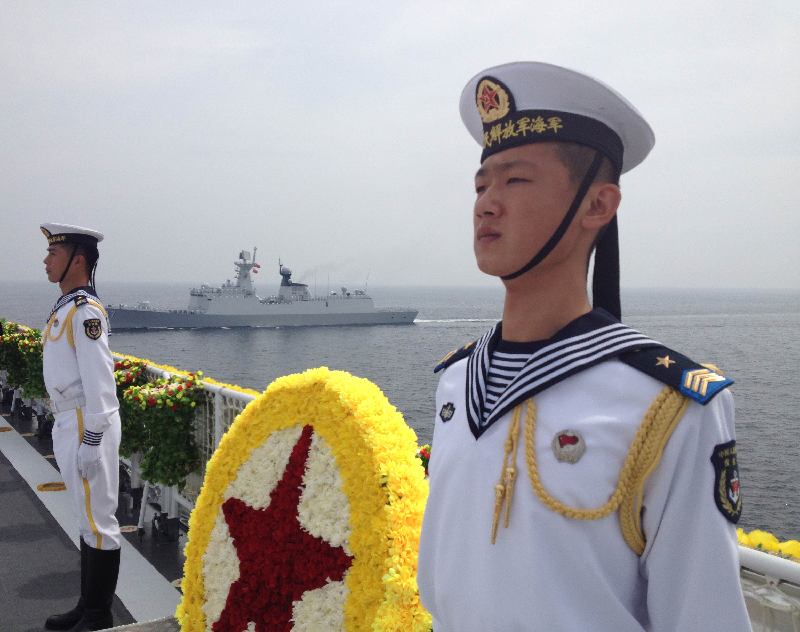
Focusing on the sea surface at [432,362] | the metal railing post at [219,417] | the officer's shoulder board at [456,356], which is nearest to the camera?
the officer's shoulder board at [456,356]

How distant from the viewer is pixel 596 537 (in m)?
1.22

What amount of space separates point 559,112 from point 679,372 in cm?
58

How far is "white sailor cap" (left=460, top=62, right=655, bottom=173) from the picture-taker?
1396 millimetres

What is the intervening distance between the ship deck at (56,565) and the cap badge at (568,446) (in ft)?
9.32

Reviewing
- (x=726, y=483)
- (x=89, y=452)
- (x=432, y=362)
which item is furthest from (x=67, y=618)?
(x=432, y=362)

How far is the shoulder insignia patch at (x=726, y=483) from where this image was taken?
114 centimetres

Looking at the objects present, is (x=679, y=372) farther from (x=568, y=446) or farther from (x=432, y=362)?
(x=432, y=362)

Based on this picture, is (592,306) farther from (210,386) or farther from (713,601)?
(210,386)

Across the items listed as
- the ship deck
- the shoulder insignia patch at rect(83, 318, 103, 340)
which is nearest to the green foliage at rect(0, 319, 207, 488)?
the ship deck

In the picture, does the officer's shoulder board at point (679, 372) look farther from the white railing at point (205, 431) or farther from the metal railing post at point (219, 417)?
the metal railing post at point (219, 417)

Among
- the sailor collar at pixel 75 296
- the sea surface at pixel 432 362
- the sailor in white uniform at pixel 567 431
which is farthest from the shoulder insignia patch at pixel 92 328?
the sea surface at pixel 432 362

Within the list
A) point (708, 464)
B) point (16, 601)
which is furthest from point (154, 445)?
point (708, 464)

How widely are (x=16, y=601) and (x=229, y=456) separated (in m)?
2.40

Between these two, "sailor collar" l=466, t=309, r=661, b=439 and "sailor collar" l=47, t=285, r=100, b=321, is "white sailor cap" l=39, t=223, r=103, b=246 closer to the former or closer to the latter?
"sailor collar" l=47, t=285, r=100, b=321
